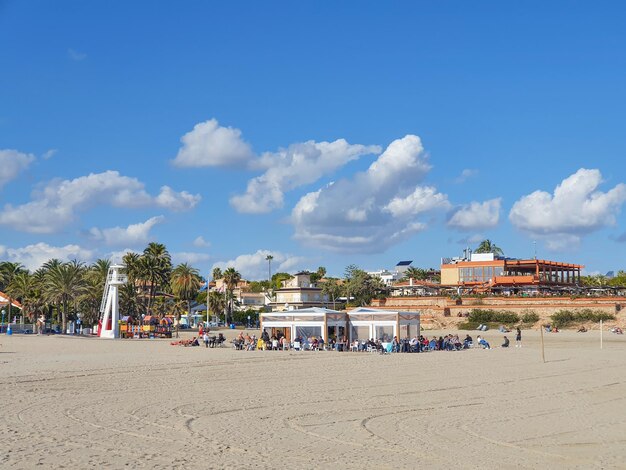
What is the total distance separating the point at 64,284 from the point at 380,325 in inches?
1367

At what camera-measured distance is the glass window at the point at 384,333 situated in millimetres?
38469

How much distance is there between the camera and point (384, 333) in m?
39.1

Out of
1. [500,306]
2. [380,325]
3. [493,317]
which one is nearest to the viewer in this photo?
[380,325]

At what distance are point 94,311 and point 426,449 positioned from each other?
67.1 meters

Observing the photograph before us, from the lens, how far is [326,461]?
10492 mm

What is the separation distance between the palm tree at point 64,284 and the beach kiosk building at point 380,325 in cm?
3310

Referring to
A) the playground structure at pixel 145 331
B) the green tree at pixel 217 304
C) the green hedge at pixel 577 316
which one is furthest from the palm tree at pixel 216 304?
the green hedge at pixel 577 316

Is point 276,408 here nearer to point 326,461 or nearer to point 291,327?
point 326,461

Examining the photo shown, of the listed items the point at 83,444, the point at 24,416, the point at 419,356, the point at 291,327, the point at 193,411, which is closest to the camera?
the point at 83,444

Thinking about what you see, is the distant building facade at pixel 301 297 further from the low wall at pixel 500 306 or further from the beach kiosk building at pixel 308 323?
the beach kiosk building at pixel 308 323

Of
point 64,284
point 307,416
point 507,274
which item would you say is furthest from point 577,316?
point 307,416

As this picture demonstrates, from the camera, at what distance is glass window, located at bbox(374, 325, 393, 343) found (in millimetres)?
38469

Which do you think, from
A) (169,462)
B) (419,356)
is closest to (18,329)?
(419,356)

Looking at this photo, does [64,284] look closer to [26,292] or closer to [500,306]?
[26,292]
